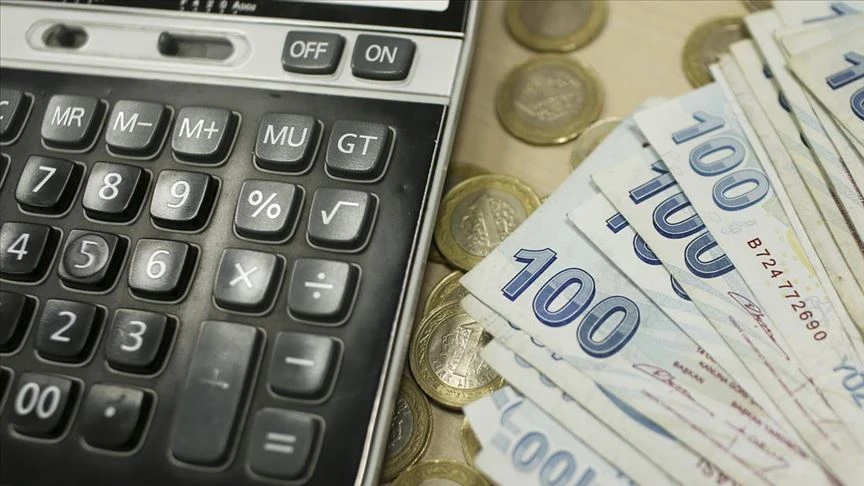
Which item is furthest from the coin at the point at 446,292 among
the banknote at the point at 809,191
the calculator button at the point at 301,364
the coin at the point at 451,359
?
the banknote at the point at 809,191

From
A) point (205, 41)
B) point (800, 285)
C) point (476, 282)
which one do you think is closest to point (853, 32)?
point (800, 285)

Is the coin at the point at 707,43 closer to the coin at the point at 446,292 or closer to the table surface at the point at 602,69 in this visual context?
the table surface at the point at 602,69

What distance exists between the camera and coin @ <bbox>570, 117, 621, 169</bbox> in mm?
495

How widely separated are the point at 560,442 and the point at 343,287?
14cm

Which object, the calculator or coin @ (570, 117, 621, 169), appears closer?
the calculator

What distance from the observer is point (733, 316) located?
411 millimetres

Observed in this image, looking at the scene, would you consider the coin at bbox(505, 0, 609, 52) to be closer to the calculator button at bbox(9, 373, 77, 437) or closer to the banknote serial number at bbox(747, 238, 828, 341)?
the banknote serial number at bbox(747, 238, 828, 341)

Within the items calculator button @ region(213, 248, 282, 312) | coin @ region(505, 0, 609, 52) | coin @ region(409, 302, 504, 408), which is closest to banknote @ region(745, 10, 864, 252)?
coin @ region(505, 0, 609, 52)

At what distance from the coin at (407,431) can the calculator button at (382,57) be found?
182mm

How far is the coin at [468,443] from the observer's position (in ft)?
1.36

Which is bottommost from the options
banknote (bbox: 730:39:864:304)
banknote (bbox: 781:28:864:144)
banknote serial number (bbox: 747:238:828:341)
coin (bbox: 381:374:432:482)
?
coin (bbox: 381:374:432:482)

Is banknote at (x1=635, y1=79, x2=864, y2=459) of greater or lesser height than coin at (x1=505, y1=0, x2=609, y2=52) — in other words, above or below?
below

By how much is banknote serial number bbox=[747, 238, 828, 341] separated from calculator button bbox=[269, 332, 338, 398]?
→ 0.25 metres

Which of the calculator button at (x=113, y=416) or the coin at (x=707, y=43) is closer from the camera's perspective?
the calculator button at (x=113, y=416)
